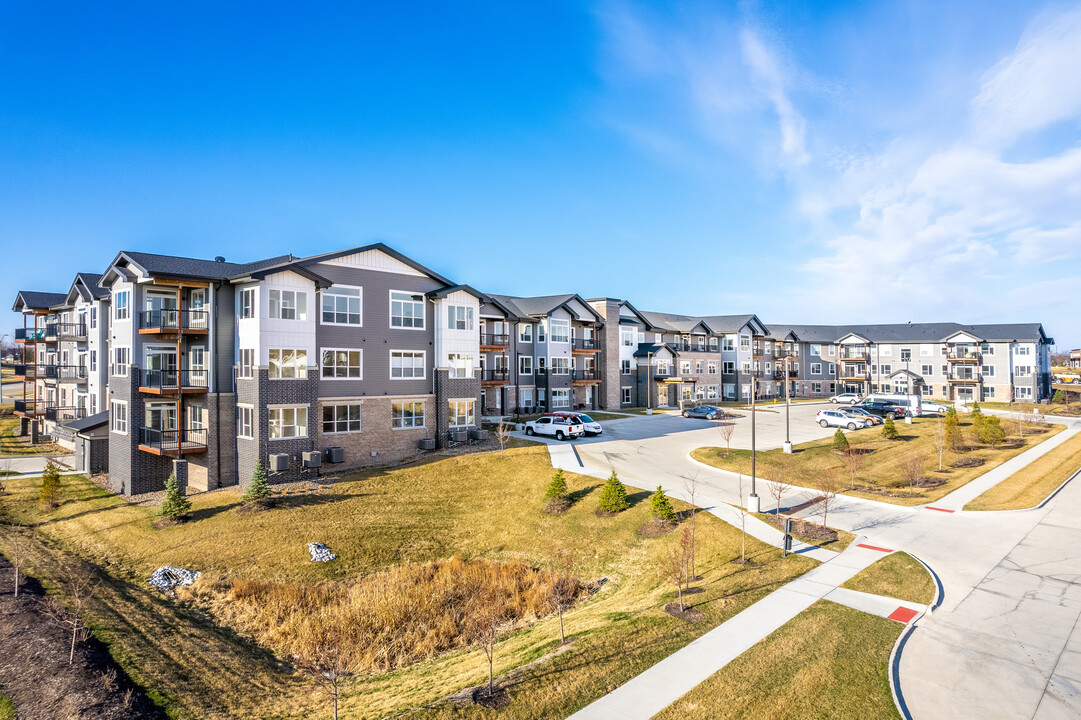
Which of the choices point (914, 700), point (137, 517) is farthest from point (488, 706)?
point (137, 517)

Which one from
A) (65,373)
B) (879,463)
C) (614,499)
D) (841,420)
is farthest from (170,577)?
(841,420)

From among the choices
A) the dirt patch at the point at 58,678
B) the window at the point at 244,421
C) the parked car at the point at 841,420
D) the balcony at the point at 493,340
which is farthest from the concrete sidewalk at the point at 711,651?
the parked car at the point at 841,420

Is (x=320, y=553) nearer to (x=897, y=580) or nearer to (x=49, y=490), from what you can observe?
(x=49, y=490)

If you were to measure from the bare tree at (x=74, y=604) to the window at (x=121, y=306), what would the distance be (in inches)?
598

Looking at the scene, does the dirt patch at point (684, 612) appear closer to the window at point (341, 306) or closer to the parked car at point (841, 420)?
the window at point (341, 306)

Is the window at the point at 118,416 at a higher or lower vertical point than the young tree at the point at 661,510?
higher

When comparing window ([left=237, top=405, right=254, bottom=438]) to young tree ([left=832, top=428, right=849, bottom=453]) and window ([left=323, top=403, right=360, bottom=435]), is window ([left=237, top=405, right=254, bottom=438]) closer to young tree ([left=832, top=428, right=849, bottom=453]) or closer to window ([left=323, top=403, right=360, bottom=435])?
window ([left=323, top=403, right=360, bottom=435])

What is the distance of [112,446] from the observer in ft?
98.7

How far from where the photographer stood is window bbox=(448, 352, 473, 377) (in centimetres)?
3384

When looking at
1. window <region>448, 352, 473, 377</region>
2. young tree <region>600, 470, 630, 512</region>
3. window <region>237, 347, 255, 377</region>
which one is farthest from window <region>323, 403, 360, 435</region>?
young tree <region>600, 470, 630, 512</region>

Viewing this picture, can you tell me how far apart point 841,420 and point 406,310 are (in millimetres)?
33462

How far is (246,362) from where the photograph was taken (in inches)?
1057

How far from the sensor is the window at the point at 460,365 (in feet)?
111

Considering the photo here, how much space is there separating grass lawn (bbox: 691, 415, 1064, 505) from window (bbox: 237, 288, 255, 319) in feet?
77.8
